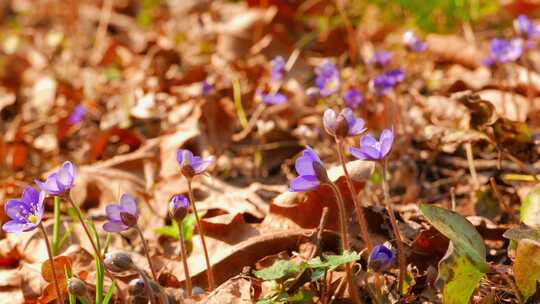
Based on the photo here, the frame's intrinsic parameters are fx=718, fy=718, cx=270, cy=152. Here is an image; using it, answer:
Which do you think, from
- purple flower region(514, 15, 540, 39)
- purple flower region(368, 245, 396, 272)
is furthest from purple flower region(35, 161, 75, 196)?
purple flower region(514, 15, 540, 39)

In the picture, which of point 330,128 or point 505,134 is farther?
point 505,134

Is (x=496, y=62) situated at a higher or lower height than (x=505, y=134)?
higher

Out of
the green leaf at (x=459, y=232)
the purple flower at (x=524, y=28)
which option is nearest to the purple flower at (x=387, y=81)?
the purple flower at (x=524, y=28)

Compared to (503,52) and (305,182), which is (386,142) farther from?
(503,52)

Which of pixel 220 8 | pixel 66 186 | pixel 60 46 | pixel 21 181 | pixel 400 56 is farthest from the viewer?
pixel 60 46

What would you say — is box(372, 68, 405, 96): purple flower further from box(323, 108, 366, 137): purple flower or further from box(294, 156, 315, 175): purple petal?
box(294, 156, 315, 175): purple petal

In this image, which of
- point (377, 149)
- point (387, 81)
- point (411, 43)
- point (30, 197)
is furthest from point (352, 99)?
point (30, 197)

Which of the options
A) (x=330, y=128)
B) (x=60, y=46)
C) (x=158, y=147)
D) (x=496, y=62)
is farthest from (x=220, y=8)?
(x=330, y=128)

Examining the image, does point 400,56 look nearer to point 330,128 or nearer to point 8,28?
point 330,128
